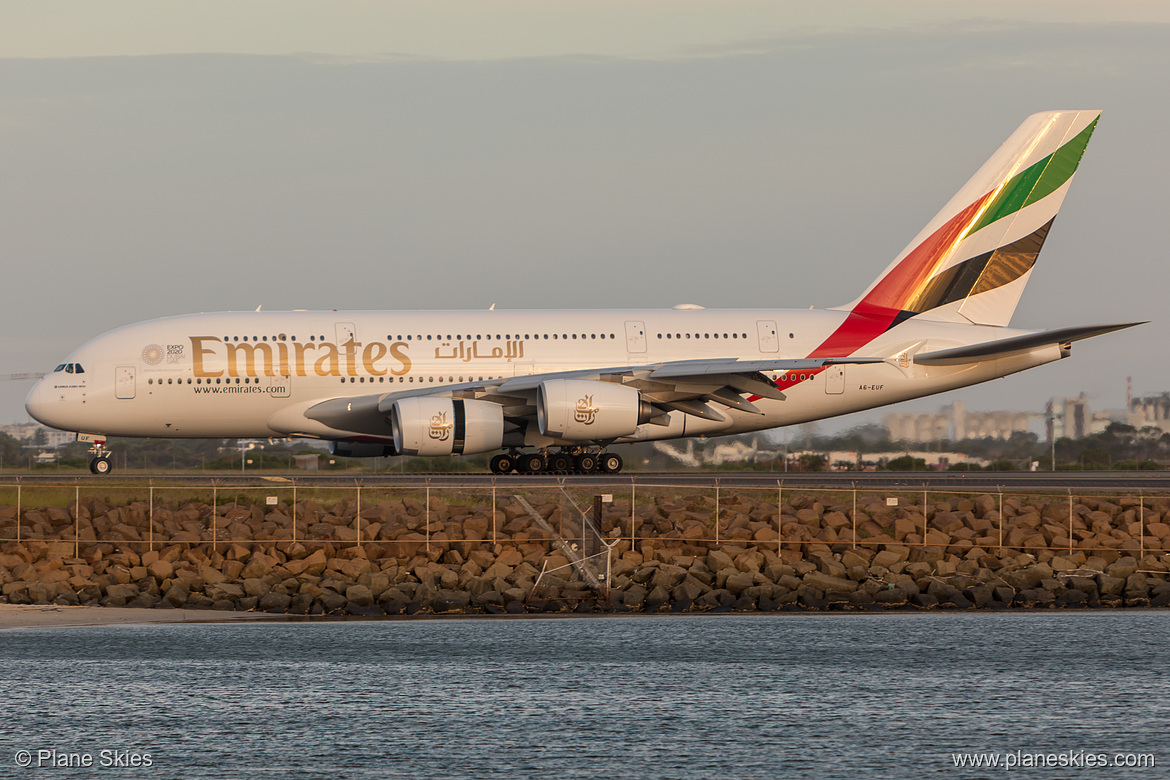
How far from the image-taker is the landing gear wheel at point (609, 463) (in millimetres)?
34531

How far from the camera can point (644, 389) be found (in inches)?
1331

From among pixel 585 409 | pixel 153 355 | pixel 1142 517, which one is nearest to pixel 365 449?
pixel 153 355

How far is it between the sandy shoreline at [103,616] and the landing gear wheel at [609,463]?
12.8m

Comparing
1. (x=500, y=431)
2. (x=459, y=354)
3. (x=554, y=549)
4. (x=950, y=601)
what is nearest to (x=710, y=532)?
(x=554, y=549)

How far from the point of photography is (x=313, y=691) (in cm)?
1762

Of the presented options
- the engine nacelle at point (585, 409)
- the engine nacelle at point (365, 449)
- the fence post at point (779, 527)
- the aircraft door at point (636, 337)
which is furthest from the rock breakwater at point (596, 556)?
the aircraft door at point (636, 337)

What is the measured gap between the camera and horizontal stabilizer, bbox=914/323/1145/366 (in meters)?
32.4

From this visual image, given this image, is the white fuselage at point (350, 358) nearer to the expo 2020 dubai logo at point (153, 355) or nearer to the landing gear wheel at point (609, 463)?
the expo 2020 dubai logo at point (153, 355)

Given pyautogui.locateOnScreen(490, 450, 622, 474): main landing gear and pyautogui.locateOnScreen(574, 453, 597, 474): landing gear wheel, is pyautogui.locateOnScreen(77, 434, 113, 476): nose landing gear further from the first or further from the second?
pyautogui.locateOnScreen(574, 453, 597, 474): landing gear wheel

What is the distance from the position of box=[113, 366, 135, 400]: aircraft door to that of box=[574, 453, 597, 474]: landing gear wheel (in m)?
10.7

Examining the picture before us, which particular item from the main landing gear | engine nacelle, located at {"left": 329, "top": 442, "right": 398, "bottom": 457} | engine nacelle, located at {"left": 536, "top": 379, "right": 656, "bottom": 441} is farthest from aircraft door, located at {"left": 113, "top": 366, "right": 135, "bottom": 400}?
engine nacelle, located at {"left": 536, "top": 379, "right": 656, "bottom": 441}

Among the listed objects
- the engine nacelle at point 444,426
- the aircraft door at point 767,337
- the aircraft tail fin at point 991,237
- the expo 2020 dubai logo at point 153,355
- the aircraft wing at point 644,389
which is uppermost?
the aircraft tail fin at point 991,237

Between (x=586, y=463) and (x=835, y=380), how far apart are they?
22.0ft

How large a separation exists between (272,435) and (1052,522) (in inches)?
717
